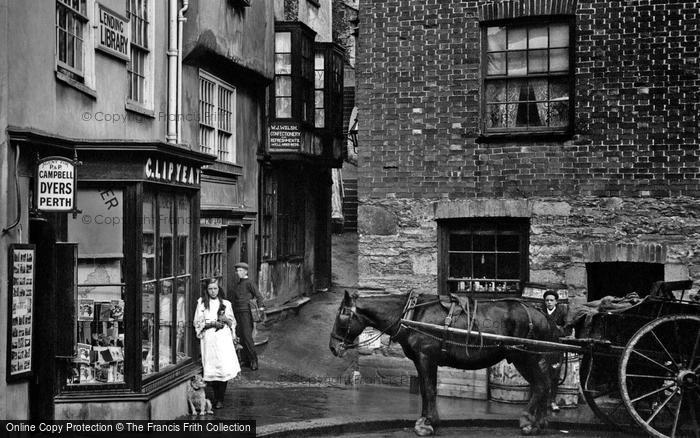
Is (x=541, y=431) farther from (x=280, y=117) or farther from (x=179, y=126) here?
(x=280, y=117)

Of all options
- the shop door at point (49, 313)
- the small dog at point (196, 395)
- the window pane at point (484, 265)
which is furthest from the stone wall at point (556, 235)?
the shop door at point (49, 313)

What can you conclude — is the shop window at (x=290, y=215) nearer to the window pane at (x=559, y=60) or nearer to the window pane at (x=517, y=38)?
the window pane at (x=517, y=38)

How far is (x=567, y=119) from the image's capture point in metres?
15.5

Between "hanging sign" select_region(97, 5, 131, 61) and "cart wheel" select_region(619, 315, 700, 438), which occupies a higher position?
"hanging sign" select_region(97, 5, 131, 61)

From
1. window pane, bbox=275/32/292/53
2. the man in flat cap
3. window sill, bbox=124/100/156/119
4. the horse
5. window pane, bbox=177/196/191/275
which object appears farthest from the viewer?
window pane, bbox=275/32/292/53

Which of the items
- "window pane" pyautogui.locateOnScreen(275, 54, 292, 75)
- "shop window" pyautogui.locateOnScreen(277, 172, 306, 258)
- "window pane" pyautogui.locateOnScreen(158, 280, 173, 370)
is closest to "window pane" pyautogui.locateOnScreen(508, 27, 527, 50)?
"window pane" pyautogui.locateOnScreen(158, 280, 173, 370)

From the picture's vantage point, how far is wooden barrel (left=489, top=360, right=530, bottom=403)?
14.2 meters

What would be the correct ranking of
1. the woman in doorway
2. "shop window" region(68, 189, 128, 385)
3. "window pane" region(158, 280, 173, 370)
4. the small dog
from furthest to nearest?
the woman in doorway, the small dog, "window pane" region(158, 280, 173, 370), "shop window" region(68, 189, 128, 385)

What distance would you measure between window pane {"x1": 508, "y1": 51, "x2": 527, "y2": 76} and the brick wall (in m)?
0.53

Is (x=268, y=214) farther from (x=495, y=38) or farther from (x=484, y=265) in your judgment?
(x=495, y=38)

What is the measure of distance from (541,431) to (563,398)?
2025 mm

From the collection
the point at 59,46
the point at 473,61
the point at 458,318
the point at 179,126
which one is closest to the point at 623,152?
the point at 473,61

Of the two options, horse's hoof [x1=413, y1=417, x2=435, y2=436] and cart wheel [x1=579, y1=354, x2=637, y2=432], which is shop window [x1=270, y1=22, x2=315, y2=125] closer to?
horse's hoof [x1=413, y1=417, x2=435, y2=436]

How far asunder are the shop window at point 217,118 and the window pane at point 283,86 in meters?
2.19
